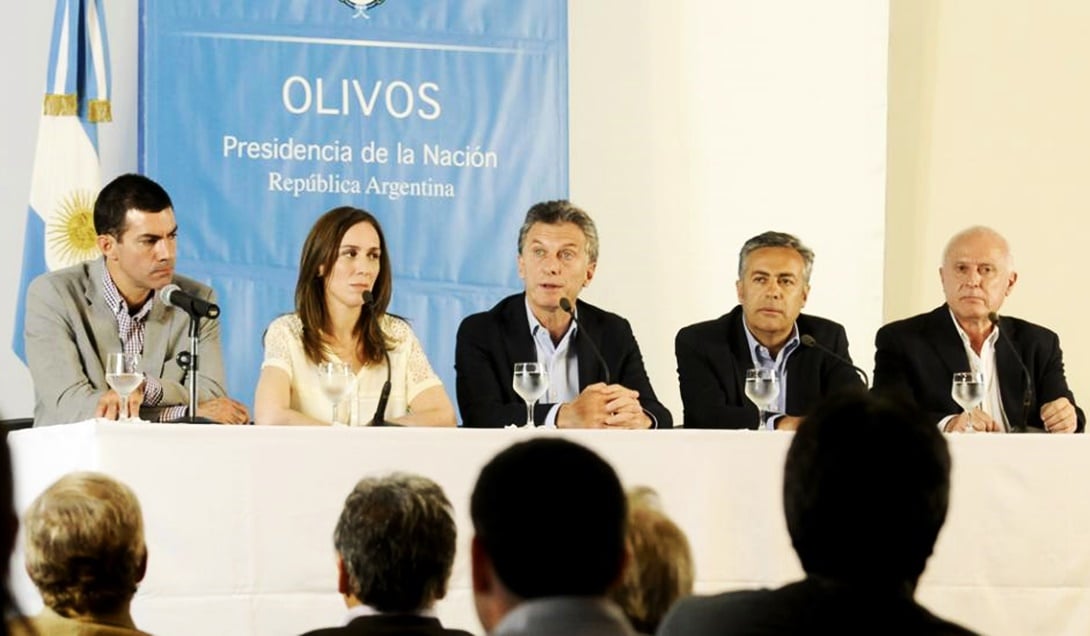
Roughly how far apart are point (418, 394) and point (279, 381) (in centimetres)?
41

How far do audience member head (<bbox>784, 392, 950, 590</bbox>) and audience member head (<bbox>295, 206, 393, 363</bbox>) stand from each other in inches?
112

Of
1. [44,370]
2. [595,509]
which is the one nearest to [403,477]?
[595,509]

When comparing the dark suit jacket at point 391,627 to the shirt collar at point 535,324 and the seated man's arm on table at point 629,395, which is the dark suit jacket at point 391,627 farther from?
the shirt collar at point 535,324

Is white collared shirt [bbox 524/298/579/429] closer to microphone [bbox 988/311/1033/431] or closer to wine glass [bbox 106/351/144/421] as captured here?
microphone [bbox 988/311/1033/431]

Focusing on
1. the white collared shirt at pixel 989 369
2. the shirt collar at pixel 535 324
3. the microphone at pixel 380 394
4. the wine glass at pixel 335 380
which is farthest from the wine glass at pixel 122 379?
the white collared shirt at pixel 989 369

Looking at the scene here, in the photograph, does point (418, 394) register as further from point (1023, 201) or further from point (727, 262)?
point (1023, 201)

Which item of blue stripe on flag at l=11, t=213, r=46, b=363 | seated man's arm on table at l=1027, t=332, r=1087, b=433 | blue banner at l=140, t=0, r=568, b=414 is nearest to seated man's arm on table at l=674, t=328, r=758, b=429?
seated man's arm on table at l=1027, t=332, r=1087, b=433

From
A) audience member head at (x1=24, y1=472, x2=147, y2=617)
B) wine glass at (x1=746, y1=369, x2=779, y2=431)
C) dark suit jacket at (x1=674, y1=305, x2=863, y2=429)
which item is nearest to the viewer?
audience member head at (x1=24, y1=472, x2=147, y2=617)

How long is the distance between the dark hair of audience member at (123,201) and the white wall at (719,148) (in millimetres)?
2131

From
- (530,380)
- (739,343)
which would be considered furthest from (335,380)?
(739,343)

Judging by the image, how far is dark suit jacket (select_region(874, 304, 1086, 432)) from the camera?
4812mm

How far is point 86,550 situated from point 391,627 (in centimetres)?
46

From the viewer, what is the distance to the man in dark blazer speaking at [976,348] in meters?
4.82

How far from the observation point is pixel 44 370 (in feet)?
14.6
